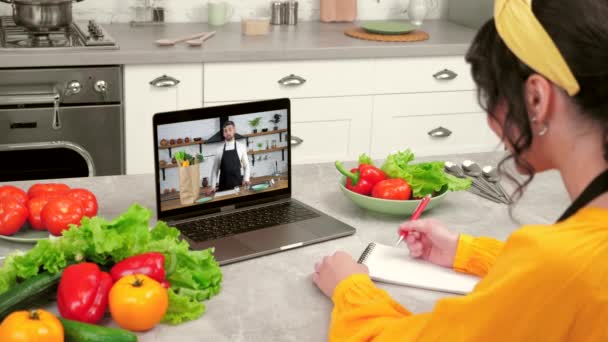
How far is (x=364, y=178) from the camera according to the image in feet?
7.34

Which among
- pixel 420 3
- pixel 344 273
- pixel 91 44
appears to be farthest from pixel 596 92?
pixel 420 3

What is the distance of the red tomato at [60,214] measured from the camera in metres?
1.92

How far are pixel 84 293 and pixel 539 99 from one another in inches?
34.1

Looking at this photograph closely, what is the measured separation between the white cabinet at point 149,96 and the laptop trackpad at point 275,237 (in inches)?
64.6

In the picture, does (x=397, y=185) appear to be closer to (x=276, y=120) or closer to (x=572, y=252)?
(x=276, y=120)

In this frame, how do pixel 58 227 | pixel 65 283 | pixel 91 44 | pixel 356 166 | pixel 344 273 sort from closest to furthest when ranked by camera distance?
pixel 65 283 < pixel 344 273 < pixel 58 227 < pixel 356 166 < pixel 91 44

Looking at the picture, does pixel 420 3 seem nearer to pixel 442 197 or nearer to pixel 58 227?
pixel 442 197

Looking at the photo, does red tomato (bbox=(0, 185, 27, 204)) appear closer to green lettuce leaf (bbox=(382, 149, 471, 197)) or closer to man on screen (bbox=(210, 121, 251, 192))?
man on screen (bbox=(210, 121, 251, 192))

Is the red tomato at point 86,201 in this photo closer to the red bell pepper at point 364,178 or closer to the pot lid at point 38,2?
the red bell pepper at point 364,178

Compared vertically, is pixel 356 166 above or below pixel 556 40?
below

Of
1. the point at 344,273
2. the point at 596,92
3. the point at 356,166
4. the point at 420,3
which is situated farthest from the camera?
the point at 420,3

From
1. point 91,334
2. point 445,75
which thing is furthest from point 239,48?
point 91,334

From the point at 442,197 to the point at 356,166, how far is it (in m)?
0.33

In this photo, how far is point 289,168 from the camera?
2.25 m
